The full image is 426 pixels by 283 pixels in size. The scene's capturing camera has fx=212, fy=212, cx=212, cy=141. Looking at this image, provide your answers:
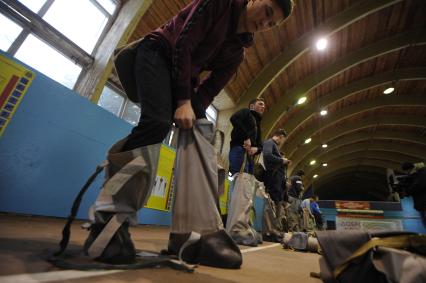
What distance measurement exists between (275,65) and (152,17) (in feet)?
12.4

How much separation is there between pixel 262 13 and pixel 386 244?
108 centimetres

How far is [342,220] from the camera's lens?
1116 centimetres

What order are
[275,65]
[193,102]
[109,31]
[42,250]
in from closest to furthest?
[42,250], [193,102], [109,31], [275,65]

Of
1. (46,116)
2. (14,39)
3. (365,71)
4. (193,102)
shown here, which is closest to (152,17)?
(14,39)

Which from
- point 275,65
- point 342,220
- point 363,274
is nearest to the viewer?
point 363,274

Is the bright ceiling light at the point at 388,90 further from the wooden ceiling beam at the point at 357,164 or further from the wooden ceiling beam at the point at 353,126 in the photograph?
the wooden ceiling beam at the point at 357,164

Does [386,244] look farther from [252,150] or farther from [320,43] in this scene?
[320,43]

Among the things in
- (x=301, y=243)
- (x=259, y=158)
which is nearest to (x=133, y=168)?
(x=301, y=243)

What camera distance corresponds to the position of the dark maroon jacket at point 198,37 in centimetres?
91

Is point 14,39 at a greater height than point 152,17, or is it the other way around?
point 152,17

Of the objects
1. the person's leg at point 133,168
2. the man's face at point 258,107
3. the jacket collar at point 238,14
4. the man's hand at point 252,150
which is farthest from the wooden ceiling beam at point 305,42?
the person's leg at point 133,168

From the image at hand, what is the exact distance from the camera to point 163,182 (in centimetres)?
288

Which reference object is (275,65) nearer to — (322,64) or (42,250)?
(322,64)

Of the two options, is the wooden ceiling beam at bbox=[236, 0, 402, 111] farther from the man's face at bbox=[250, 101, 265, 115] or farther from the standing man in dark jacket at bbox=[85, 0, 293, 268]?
the standing man in dark jacket at bbox=[85, 0, 293, 268]
